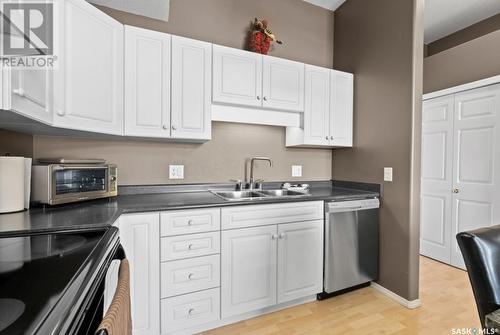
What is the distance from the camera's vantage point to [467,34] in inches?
130

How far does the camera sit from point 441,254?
2.89 m

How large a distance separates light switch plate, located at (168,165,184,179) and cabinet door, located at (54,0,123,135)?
1.79 ft

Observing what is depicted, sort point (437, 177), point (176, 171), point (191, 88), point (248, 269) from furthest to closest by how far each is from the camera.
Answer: point (437, 177), point (176, 171), point (191, 88), point (248, 269)

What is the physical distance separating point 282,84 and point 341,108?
2.41 ft

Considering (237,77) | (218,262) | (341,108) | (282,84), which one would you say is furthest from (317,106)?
(218,262)

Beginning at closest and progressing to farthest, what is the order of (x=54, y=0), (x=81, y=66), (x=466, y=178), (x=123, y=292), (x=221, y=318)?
(x=123, y=292) < (x=54, y=0) < (x=81, y=66) < (x=221, y=318) < (x=466, y=178)

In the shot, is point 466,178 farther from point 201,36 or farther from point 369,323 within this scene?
point 201,36

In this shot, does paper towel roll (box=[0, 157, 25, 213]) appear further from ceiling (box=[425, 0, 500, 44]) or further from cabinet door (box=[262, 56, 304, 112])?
ceiling (box=[425, 0, 500, 44])

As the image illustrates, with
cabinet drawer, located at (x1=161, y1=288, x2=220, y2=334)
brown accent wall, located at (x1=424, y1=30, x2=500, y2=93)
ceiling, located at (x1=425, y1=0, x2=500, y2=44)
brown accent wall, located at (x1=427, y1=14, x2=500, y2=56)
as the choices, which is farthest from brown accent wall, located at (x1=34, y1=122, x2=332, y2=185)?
brown accent wall, located at (x1=427, y1=14, x2=500, y2=56)

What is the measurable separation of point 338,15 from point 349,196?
84.1 inches

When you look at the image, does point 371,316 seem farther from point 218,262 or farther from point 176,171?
Answer: point 176,171

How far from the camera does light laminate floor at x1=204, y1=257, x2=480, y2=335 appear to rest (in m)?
1.75

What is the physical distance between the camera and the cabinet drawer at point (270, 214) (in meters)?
1.75

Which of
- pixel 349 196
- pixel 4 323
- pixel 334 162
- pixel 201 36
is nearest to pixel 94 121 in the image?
pixel 201 36
